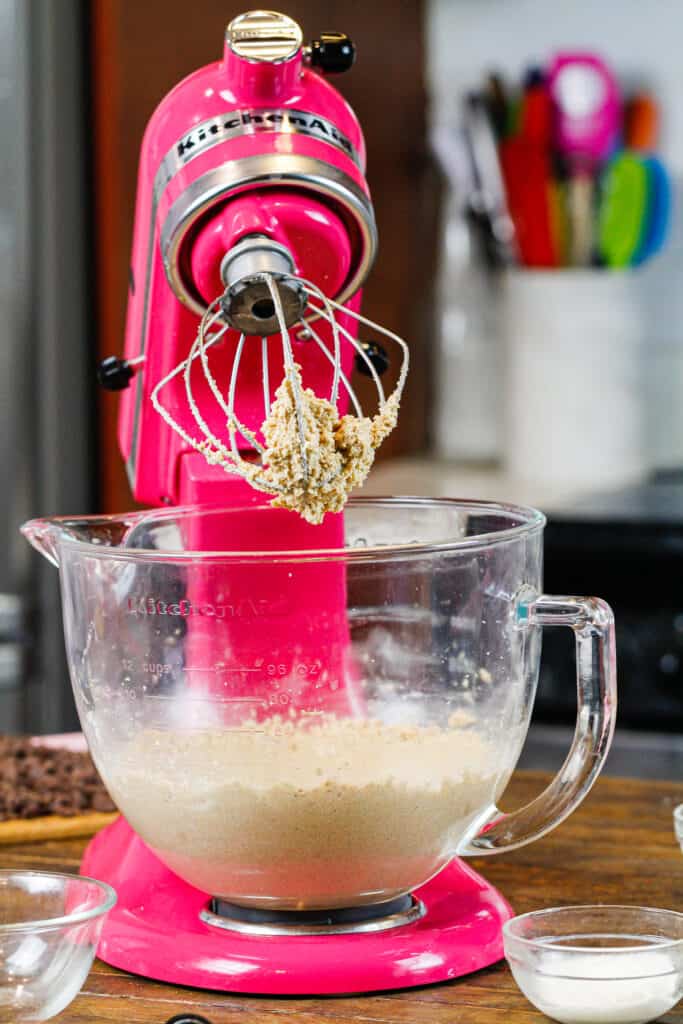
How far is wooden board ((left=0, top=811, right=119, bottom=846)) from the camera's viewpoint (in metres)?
0.84

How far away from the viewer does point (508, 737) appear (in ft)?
2.21

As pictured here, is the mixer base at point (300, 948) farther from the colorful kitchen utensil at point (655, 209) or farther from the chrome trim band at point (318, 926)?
the colorful kitchen utensil at point (655, 209)

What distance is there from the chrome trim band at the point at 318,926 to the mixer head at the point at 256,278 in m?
0.19

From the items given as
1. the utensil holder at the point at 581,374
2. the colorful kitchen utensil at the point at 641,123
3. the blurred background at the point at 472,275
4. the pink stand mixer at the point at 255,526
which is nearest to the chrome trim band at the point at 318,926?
the pink stand mixer at the point at 255,526

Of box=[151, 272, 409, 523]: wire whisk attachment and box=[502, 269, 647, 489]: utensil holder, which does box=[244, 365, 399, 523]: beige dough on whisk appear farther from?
box=[502, 269, 647, 489]: utensil holder

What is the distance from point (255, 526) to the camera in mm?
733

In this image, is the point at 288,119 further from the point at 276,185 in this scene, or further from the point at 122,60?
the point at 122,60

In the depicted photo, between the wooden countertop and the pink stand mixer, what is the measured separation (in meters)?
0.01

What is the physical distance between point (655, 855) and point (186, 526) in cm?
32

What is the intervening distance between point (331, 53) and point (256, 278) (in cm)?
18

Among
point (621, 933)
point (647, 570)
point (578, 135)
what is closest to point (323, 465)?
point (621, 933)

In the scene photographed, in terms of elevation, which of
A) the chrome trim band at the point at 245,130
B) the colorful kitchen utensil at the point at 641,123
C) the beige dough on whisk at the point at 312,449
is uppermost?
the colorful kitchen utensil at the point at 641,123

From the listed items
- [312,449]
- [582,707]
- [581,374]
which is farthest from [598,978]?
[581,374]

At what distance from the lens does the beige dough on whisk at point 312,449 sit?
2.08ft
